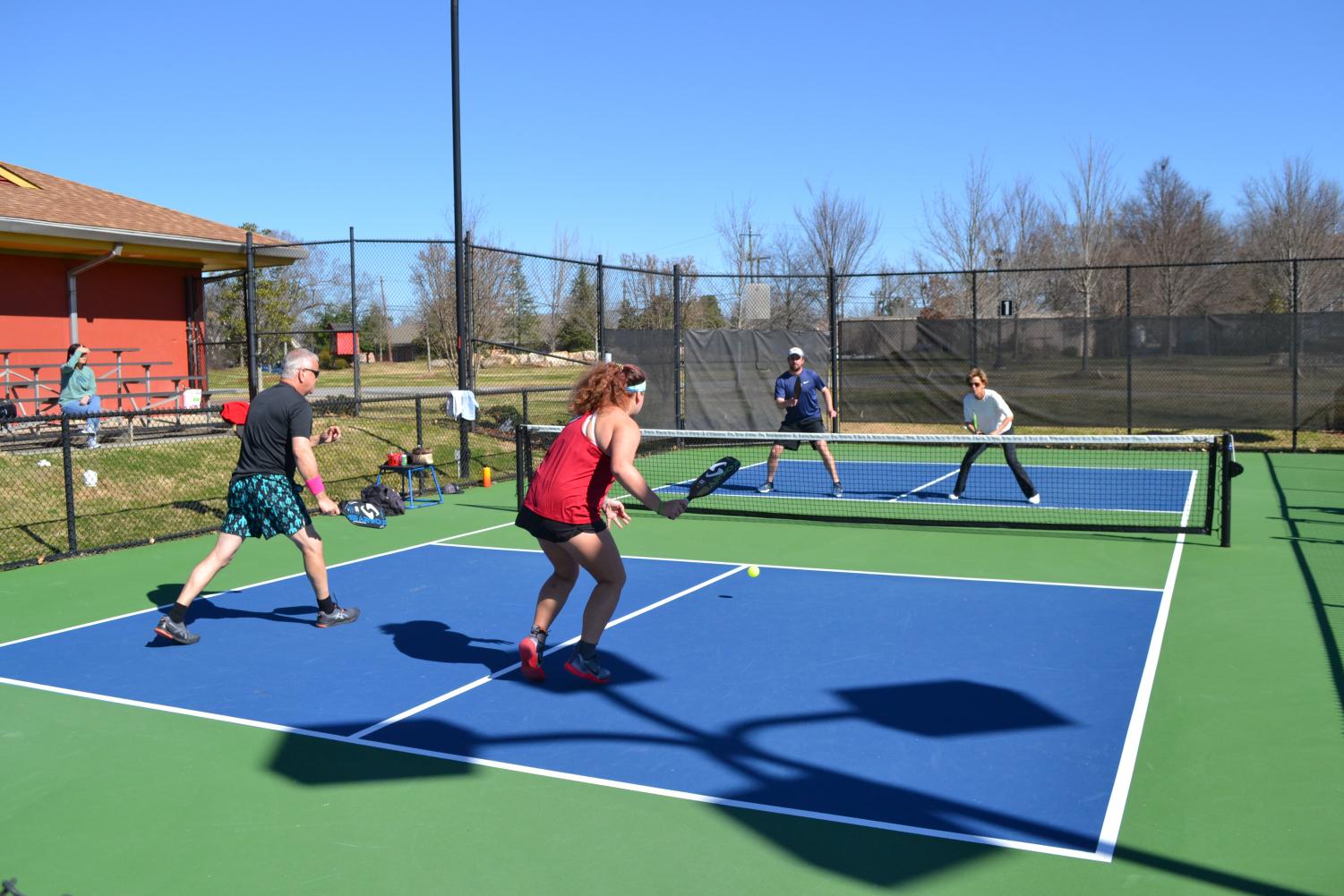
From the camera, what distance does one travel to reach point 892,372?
20453 millimetres

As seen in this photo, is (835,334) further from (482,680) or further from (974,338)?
(482,680)

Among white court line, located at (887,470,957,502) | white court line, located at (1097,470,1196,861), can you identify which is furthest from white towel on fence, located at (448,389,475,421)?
white court line, located at (1097,470,1196,861)

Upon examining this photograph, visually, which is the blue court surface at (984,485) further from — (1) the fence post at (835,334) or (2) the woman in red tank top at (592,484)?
(2) the woman in red tank top at (592,484)

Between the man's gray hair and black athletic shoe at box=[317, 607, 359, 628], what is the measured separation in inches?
63.3

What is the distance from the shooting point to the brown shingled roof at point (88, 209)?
54.6 feet

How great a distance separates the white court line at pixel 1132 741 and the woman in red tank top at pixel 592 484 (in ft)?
7.76

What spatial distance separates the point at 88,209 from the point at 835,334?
41.7 ft

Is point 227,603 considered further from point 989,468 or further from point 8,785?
point 989,468

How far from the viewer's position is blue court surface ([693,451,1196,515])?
1288 cm

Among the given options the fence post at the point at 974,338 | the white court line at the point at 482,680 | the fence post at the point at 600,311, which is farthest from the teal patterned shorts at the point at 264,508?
the fence post at the point at 974,338

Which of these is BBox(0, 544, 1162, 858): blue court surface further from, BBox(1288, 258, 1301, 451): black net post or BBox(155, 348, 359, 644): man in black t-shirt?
BBox(1288, 258, 1301, 451): black net post

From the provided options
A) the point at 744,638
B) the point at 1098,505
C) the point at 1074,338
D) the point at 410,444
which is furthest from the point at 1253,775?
the point at 1074,338

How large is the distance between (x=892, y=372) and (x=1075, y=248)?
53.7 feet

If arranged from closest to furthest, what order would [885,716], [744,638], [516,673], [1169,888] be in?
1. [1169,888]
2. [885,716]
3. [516,673]
4. [744,638]
